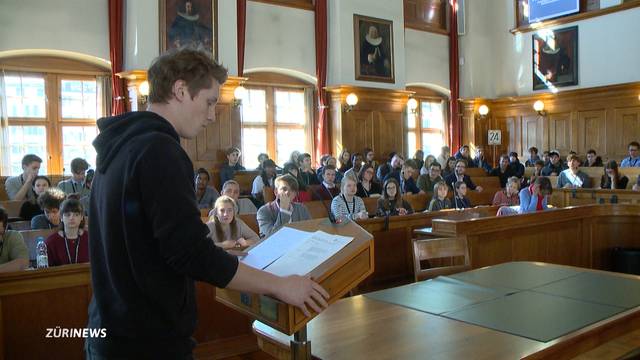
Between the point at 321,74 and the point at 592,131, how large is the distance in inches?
251

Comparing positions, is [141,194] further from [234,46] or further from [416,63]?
[416,63]

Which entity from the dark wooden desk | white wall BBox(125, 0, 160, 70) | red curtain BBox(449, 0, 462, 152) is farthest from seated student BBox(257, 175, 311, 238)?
red curtain BBox(449, 0, 462, 152)

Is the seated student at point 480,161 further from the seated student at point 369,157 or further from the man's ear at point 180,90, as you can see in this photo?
the man's ear at point 180,90

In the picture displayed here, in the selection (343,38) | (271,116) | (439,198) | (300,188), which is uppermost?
(343,38)

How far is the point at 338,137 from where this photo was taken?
11.7m

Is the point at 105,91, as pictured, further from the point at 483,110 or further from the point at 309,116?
the point at 483,110

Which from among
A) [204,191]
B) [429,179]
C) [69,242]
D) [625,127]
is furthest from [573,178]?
[69,242]

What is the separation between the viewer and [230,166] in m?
9.54

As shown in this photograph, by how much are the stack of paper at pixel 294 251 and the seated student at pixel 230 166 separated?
25.7ft

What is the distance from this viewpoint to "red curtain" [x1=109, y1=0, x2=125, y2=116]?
9.16 meters

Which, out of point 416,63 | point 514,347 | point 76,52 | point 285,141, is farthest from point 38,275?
point 416,63

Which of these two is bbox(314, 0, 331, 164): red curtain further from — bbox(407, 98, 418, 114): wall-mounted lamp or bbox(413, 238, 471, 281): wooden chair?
bbox(413, 238, 471, 281): wooden chair

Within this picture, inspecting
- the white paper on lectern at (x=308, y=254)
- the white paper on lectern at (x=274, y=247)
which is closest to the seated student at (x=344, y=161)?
the white paper on lectern at (x=274, y=247)

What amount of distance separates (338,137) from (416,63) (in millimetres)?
3191
